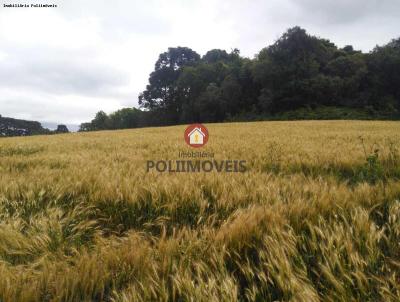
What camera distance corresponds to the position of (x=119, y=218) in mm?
2168

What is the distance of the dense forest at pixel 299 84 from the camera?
42.2 meters

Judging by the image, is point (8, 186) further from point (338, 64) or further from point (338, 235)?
point (338, 64)

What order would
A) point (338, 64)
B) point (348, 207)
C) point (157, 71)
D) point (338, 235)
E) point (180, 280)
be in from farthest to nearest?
point (157, 71) → point (338, 64) → point (348, 207) → point (338, 235) → point (180, 280)

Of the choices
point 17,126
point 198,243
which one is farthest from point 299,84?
point 17,126

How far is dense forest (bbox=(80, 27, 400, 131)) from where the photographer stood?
42.2 m

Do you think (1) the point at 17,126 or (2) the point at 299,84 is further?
(1) the point at 17,126

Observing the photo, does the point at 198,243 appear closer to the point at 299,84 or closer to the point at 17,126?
the point at 299,84

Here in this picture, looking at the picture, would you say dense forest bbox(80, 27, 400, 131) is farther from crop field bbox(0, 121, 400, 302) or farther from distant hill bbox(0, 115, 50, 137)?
distant hill bbox(0, 115, 50, 137)

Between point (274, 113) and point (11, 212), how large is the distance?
48579 mm

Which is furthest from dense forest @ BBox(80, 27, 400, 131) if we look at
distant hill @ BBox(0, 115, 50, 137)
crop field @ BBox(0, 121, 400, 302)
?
distant hill @ BBox(0, 115, 50, 137)

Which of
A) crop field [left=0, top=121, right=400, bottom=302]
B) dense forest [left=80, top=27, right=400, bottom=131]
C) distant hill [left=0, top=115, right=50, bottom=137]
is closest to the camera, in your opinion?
crop field [left=0, top=121, right=400, bottom=302]

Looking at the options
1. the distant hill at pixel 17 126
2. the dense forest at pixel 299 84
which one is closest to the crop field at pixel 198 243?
the dense forest at pixel 299 84

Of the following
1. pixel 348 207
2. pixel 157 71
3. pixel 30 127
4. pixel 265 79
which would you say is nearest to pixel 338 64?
pixel 265 79

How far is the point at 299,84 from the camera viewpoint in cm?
4462
